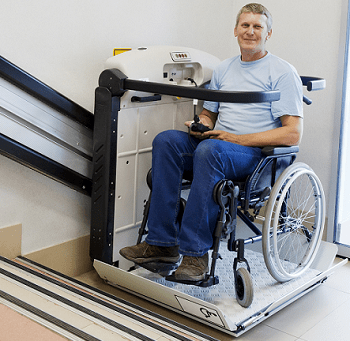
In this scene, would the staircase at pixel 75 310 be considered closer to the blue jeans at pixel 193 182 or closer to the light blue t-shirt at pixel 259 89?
the blue jeans at pixel 193 182

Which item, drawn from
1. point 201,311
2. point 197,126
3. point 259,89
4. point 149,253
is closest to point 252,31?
point 259,89

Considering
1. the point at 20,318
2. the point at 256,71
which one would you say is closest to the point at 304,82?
the point at 256,71

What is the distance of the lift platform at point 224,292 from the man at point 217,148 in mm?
124

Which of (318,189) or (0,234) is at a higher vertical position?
(318,189)

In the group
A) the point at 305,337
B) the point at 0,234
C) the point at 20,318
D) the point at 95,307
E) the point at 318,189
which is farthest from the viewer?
the point at 318,189

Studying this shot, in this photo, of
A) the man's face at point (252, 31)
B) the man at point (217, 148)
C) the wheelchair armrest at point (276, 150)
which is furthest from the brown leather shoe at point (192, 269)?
the man's face at point (252, 31)

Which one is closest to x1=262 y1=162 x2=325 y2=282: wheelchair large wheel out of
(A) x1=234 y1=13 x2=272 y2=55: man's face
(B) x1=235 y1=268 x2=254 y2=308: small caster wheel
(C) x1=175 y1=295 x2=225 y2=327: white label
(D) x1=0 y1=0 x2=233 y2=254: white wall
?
(B) x1=235 y1=268 x2=254 y2=308: small caster wheel

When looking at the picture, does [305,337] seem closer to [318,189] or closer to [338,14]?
[318,189]

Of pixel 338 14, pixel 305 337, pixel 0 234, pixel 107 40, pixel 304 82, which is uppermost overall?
pixel 338 14

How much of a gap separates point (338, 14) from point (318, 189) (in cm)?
128

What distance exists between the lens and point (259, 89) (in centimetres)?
274

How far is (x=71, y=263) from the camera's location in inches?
112

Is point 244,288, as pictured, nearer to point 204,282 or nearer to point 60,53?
point 204,282

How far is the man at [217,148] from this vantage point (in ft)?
7.68
